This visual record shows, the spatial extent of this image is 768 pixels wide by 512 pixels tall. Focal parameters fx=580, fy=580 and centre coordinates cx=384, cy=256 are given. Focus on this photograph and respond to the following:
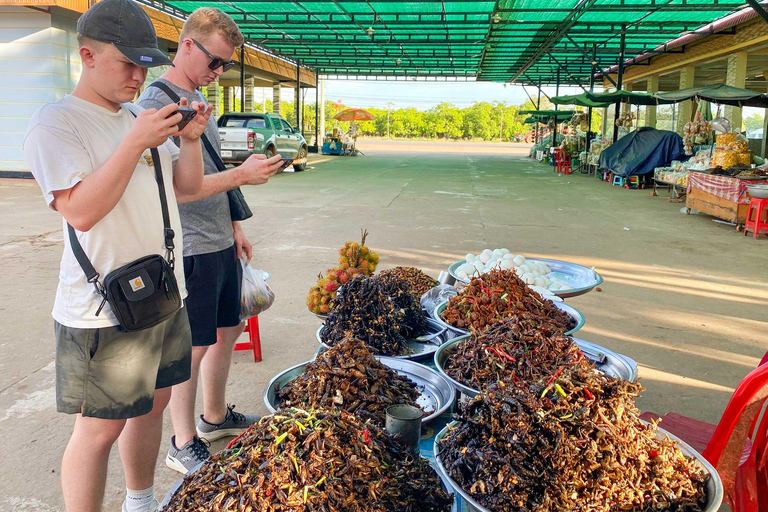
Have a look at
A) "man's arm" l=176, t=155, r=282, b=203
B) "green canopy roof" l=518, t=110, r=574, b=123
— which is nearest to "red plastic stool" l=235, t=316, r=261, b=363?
"man's arm" l=176, t=155, r=282, b=203

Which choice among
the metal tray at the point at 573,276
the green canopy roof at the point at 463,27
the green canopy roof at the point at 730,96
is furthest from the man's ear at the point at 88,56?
the green canopy roof at the point at 730,96

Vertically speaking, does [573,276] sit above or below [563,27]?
below

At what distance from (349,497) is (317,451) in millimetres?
140

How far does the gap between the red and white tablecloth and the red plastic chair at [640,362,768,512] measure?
8411mm

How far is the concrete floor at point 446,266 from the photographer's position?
3.56m

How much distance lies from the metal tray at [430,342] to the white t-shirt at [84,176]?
1103 mm

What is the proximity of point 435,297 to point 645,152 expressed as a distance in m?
14.8

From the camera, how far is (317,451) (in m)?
1.51

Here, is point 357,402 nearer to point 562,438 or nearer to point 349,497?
point 349,497

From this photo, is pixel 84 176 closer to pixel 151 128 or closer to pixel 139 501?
pixel 151 128

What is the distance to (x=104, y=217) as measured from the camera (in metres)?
1.85

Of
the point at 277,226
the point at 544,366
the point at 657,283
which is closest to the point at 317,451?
the point at 544,366

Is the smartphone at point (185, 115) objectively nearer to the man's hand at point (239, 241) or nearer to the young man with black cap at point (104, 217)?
the young man with black cap at point (104, 217)

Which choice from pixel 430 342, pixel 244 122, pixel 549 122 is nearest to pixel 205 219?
pixel 430 342
